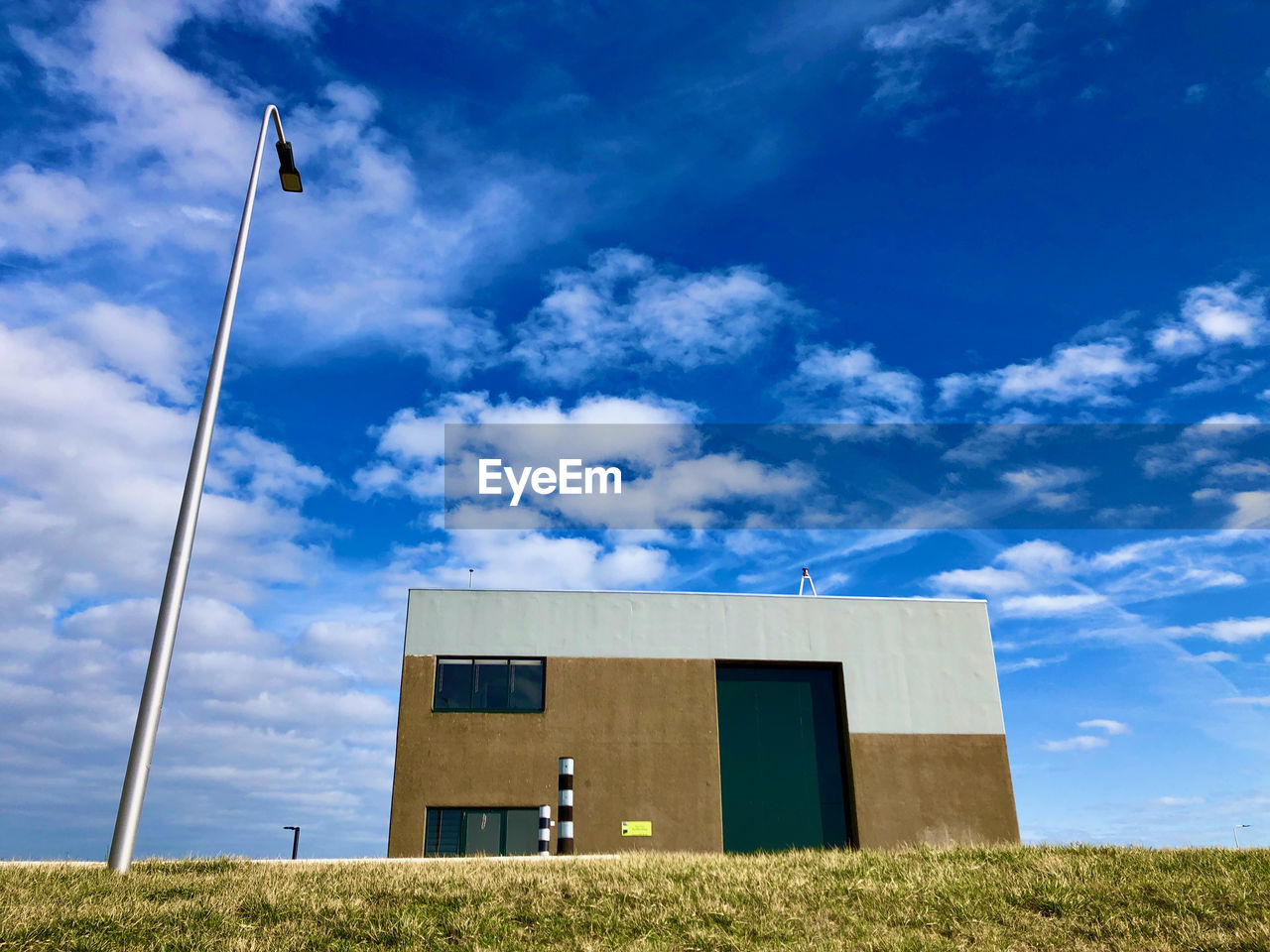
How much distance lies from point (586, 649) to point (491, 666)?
2.48 meters

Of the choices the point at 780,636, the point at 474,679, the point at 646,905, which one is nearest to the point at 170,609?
the point at 646,905

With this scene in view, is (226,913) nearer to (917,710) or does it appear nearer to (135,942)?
(135,942)

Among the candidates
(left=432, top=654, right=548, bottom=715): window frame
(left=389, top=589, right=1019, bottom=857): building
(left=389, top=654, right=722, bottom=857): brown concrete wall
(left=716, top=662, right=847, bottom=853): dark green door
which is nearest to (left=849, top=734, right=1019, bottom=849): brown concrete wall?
(left=389, top=589, right=1019, bottom=857): building

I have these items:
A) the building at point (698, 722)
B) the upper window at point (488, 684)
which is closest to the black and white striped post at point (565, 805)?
the building at point (698, 722)

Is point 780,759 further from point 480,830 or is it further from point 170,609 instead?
point 170,609

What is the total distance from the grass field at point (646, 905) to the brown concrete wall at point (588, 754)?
11.3 m

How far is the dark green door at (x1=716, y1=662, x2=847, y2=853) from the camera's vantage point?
23250 millimetres

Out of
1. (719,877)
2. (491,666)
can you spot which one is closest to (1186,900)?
(719,877)

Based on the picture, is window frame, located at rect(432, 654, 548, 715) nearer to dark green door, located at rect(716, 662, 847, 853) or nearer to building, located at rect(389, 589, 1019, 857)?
building, located at rect(389, 589, 1019, 857)

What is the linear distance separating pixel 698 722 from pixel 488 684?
215 inches

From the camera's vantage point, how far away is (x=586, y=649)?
77.6 ft

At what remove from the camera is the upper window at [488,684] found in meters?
22.9

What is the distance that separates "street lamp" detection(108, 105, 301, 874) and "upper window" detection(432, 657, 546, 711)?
12.5m

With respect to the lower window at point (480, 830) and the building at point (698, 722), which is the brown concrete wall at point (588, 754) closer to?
the building at point (698, 722)
